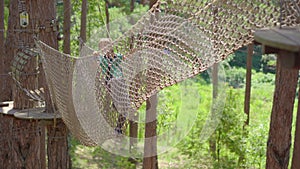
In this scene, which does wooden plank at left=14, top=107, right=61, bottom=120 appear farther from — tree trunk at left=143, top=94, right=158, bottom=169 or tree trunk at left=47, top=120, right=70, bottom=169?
tree trunk at left=143, top=94, right=158, bottom=169

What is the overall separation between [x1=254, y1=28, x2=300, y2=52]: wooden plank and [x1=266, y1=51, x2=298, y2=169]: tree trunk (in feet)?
8.07

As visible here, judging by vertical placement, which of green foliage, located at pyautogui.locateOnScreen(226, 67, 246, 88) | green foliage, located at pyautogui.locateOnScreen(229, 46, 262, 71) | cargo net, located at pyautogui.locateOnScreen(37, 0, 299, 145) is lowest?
green foliage, located at pyautogui.locateOnScreen(226, 67, 246, 88)

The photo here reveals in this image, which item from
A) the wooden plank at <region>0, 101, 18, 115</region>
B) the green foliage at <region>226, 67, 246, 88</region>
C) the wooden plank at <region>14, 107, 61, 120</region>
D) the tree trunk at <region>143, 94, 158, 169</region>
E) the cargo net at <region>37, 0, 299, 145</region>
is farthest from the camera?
the green foliage at <region>226, 67, 246, 88</region>

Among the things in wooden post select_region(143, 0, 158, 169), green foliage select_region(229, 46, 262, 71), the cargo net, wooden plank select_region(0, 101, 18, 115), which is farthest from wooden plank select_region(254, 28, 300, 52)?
green foliage select_region(229, 46, 262, 71)

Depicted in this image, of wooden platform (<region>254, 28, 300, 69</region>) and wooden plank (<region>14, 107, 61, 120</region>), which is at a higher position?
wooden platform (<region>254, 28, 300, 69</region>)

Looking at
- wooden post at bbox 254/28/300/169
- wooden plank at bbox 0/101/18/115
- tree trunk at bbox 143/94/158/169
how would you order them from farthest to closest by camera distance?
tree trunk at bbox 143/94/158/169 < wooden post at bbox 254/28/300/169 < wooden plank at bbox 0/101/18/115

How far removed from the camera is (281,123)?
3.73m

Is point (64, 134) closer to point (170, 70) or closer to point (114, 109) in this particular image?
point (114, 109)

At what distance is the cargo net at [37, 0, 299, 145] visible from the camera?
2090 millimetres

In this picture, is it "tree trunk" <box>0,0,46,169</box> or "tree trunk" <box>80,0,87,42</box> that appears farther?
"tree trunk" <box>80,0,87,42</box>

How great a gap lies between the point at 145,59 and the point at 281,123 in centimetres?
150

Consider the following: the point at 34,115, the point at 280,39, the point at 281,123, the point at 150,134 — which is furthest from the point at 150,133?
the point at 280,39

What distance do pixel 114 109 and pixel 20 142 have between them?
1.17m

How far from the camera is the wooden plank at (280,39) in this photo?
1105 mm
